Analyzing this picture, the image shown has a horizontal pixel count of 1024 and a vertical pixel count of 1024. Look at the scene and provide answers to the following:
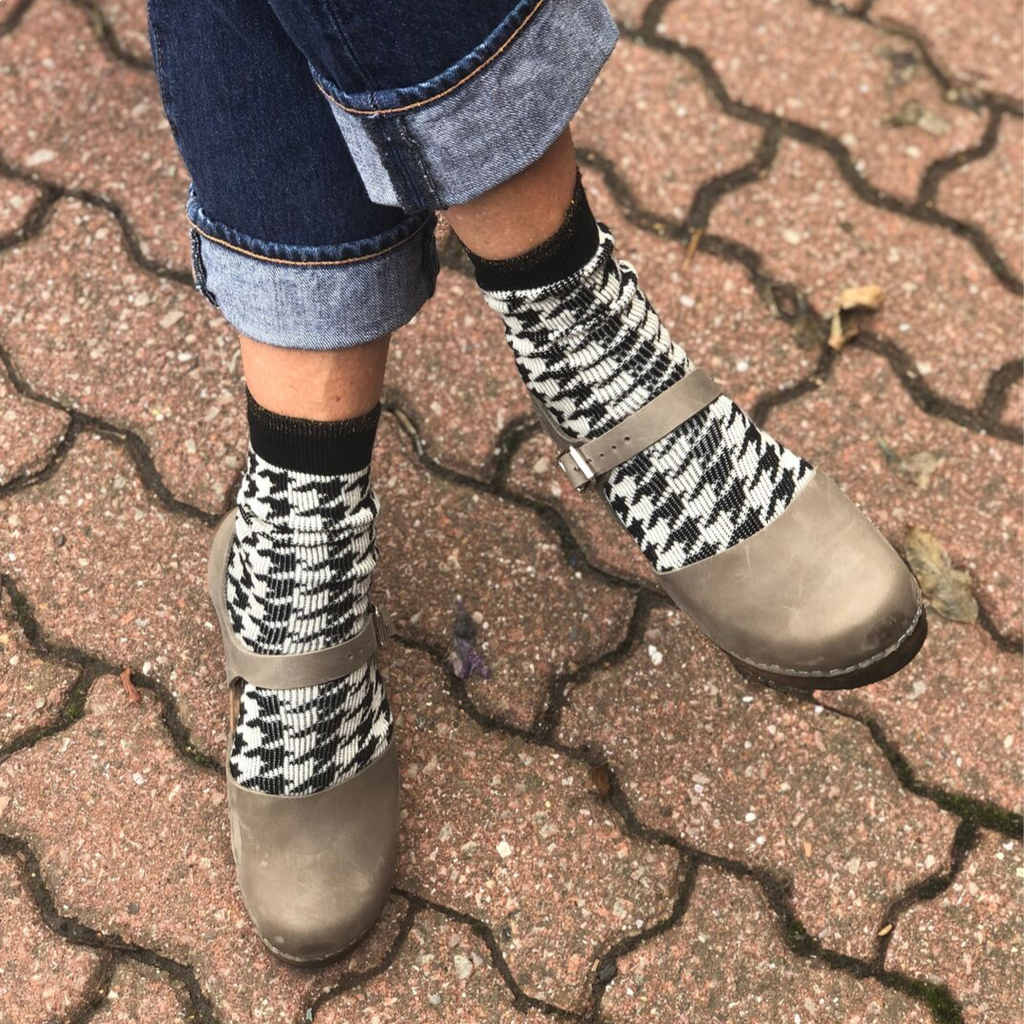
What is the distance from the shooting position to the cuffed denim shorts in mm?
804

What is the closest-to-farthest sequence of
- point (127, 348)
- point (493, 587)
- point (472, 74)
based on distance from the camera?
point (472, 74) → point (493, 587) → point (127, 348)

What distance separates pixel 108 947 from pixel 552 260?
975 mm

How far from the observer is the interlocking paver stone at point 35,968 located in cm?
130

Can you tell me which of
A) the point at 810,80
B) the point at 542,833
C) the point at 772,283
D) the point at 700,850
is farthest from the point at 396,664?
the point at 810,80

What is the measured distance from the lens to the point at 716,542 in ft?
3.95

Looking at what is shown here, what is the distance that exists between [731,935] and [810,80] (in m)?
1.43

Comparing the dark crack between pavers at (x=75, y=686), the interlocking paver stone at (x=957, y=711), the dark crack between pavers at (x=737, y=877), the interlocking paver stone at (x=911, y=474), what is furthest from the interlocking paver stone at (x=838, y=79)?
the dark crack between pavers at (x=75, y=686)

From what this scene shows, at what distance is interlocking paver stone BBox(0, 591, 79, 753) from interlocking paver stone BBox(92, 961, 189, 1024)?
0.34 m

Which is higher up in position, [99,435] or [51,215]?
[51,215]

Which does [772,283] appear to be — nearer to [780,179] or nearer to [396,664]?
[780,179]

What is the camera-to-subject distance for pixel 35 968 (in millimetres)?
1311

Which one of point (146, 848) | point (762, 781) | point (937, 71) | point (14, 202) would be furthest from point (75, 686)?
point (937, 71)

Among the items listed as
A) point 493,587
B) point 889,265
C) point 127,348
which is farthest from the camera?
point 889,265

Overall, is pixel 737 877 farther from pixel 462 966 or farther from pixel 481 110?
pixel 481 110
